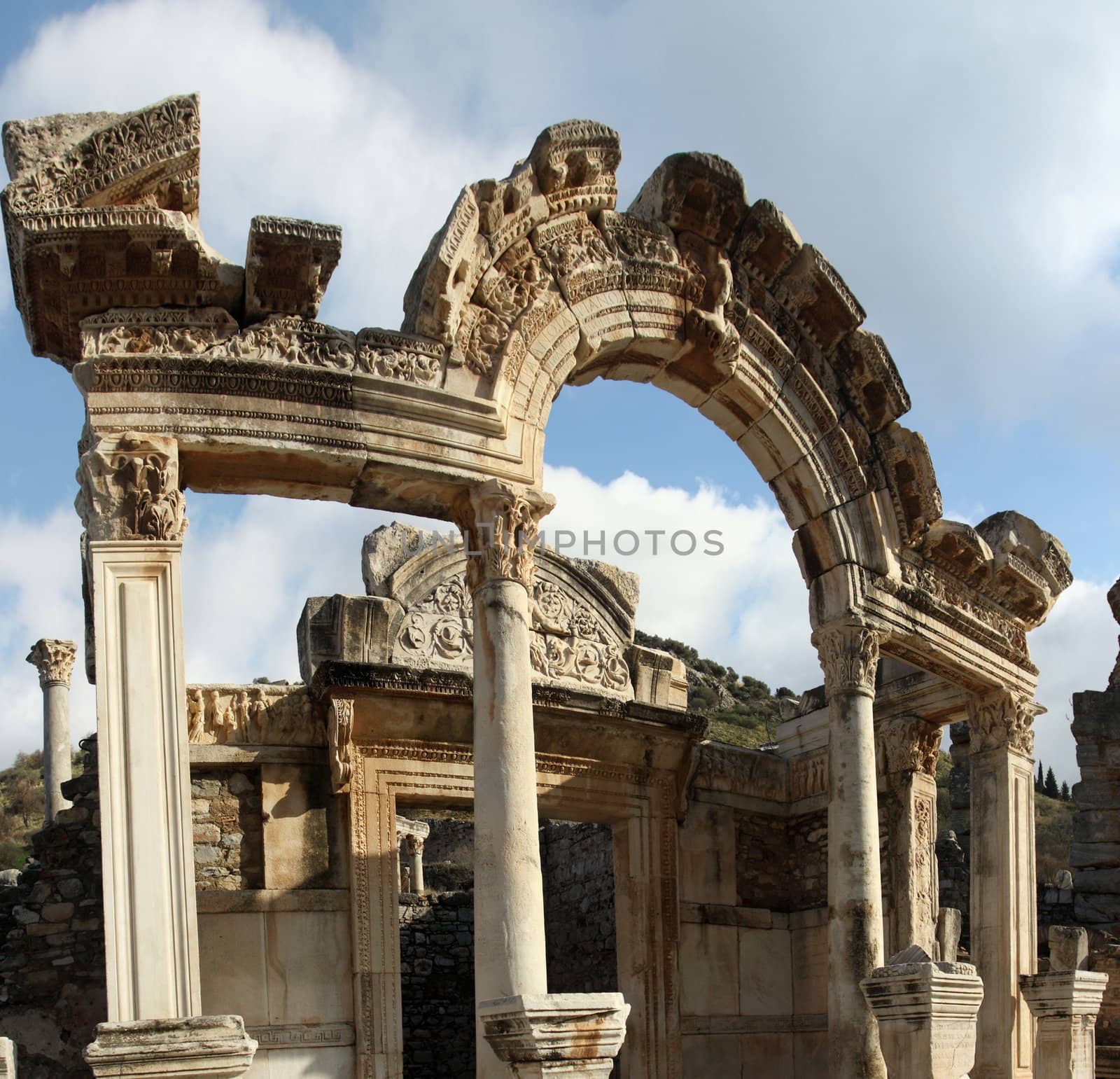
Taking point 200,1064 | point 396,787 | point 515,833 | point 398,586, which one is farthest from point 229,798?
point 200,1064

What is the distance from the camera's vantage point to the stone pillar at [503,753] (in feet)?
28.0

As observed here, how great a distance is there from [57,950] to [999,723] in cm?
817

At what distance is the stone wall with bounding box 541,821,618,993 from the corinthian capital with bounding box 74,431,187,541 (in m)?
7.48

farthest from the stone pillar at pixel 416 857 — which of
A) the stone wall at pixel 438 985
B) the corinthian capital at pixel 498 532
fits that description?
the corinthian capital at pixel 498 532

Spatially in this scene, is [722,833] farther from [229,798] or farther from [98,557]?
[98,557]

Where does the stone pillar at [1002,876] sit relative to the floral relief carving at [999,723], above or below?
below

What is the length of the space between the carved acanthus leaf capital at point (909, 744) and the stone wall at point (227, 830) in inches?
238

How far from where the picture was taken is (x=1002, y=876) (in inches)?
517

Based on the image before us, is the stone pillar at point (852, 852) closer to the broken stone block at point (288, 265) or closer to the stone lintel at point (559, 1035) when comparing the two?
the stone lintel at point (559, 1035)

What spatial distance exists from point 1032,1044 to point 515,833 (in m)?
6.47

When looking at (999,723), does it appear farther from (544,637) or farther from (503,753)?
(503,753)

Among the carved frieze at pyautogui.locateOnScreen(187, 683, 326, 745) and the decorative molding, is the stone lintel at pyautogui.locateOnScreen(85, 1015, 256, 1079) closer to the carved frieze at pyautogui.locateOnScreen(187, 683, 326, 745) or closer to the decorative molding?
the decorative molding

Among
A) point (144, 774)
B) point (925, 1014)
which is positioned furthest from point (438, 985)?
point (144, 774)

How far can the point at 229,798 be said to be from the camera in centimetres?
1137
